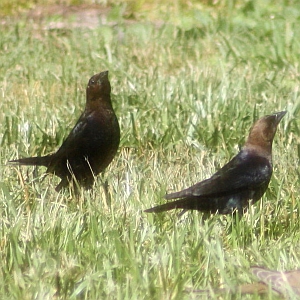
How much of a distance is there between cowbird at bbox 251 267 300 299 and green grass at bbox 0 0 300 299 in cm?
10

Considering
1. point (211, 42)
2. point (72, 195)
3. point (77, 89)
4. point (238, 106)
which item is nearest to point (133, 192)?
point (72, 195)

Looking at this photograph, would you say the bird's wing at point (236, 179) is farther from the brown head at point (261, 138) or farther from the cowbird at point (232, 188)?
the brown head at point (261, 138)

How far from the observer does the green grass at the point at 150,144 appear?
3.44 metres

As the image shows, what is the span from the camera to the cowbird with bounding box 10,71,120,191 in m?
4.94

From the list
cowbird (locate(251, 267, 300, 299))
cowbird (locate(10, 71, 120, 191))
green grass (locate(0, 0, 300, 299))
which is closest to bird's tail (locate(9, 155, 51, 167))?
cowbird (locate(10, 71, 120, 191))

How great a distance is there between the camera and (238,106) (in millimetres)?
6012

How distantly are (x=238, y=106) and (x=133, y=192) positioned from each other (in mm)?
1641

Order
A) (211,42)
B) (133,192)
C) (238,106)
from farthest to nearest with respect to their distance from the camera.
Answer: (211,42)
(238,106)
(133,192)

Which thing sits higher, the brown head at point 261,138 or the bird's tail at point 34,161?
the brown head at point 261,138

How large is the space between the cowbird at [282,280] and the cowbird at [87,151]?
1.88 metres

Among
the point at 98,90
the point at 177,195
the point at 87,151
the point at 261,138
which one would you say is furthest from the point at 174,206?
the point at 98,90

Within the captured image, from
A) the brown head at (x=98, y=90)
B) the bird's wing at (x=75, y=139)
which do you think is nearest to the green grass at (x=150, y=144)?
the bird's wing at (x=75, y=139)

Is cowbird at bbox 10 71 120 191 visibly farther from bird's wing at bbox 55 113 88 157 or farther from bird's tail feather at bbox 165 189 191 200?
bird's tail feather at bbox 165 189 191 200

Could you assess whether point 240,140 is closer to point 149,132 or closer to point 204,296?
point 149,132
